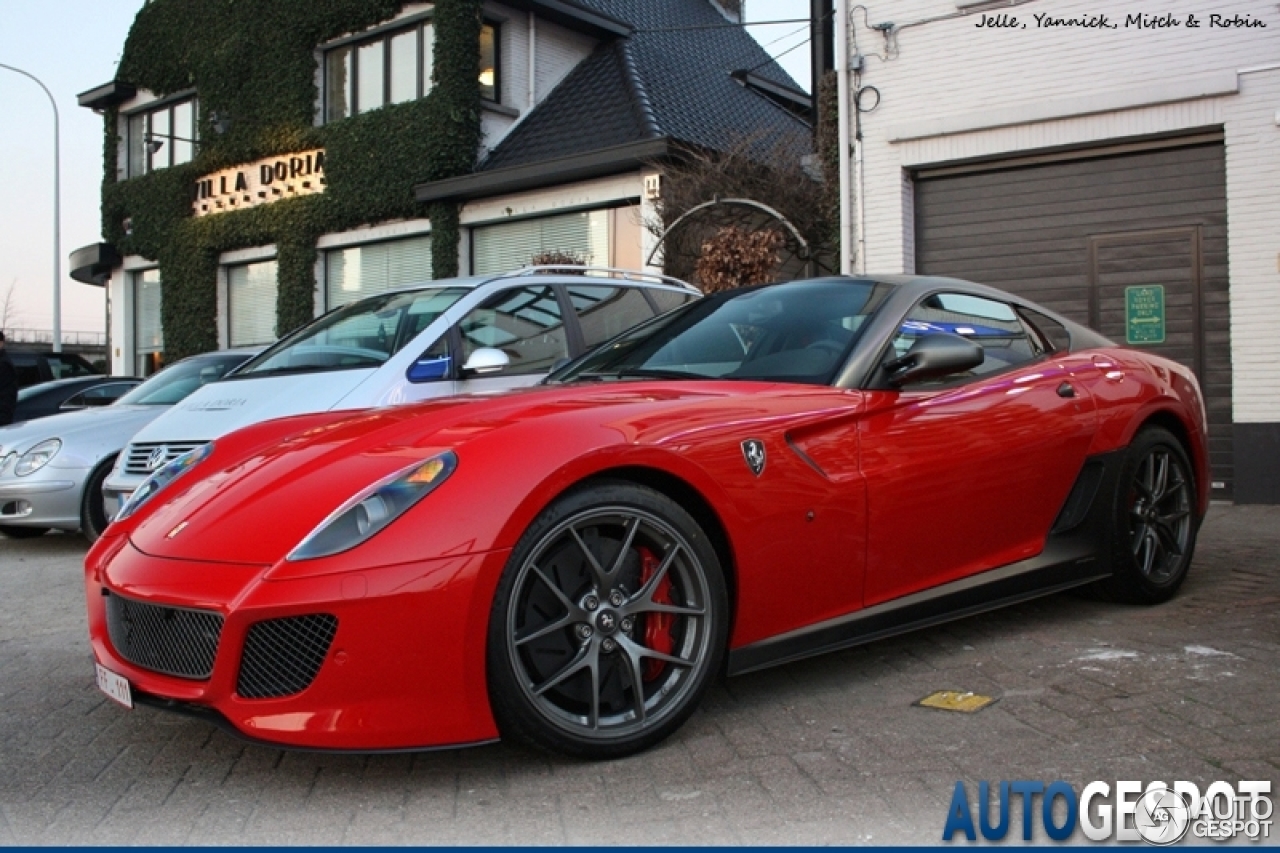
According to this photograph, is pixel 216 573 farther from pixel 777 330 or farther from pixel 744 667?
pixel 777 330

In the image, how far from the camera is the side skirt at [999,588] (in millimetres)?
3490

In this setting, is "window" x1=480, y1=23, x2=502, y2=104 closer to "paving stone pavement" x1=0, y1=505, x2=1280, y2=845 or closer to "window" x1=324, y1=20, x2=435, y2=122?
"window" x1=324, y1=20, x2=435, y2=122

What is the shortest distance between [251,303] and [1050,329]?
17678 millimetres

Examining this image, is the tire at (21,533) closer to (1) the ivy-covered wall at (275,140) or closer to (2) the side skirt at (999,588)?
(2) the side skirt at (999,588)

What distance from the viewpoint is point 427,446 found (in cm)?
308

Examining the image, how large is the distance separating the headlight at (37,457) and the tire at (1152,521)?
20.7 feet

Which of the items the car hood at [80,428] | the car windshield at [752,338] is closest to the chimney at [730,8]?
the car hood at [80,428]

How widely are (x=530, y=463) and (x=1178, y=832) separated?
5.58 ft

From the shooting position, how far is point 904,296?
13.9 feet

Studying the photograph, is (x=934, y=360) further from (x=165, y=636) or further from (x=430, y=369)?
(x=430, y=369)

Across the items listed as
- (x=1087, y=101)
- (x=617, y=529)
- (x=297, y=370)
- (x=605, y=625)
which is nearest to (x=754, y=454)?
(x=617, y=529)

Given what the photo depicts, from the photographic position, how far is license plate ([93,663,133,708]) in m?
3.04

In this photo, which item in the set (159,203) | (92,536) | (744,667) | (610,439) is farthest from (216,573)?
(159,203)

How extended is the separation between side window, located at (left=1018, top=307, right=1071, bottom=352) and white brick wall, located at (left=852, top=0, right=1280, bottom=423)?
208 inches
